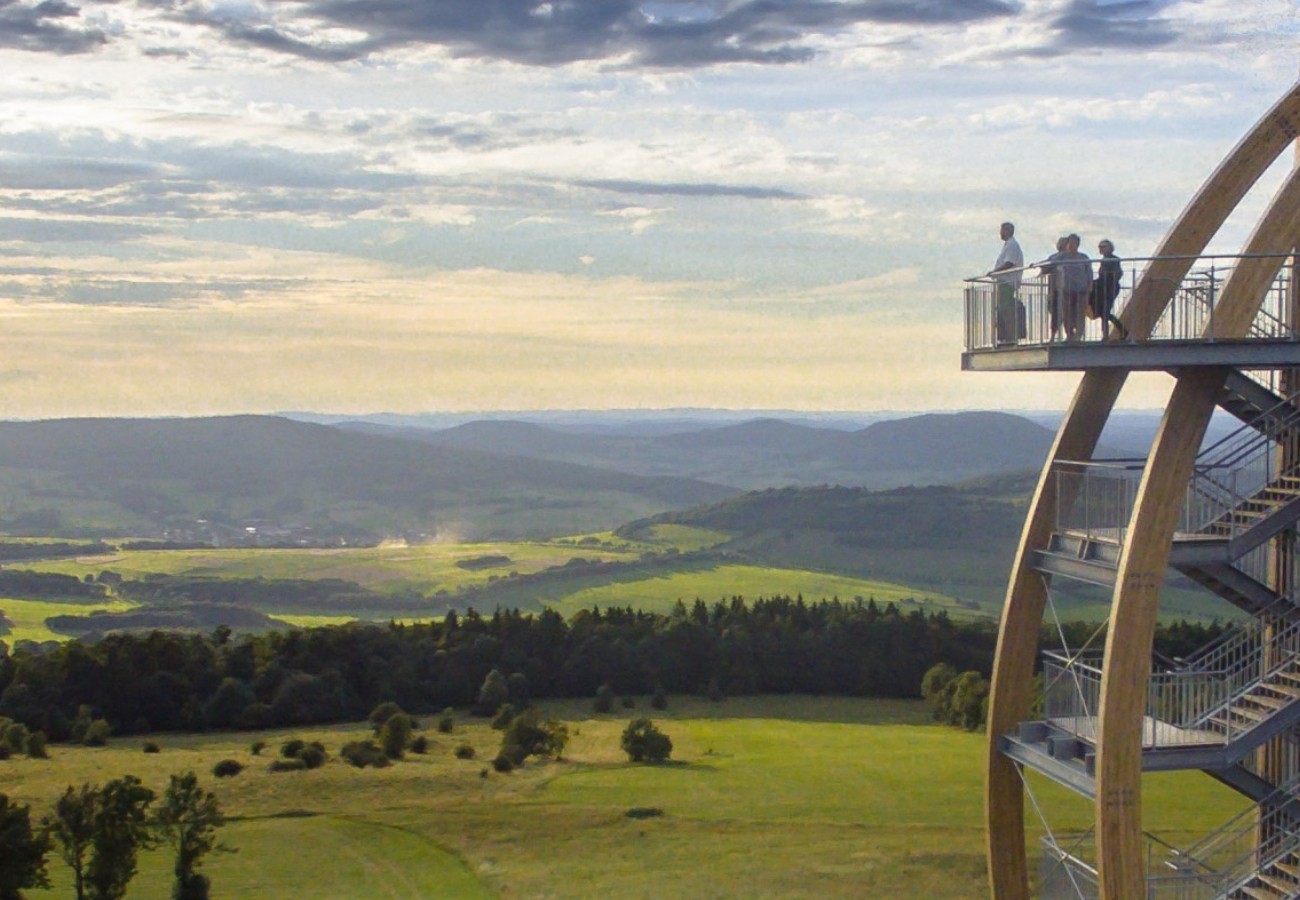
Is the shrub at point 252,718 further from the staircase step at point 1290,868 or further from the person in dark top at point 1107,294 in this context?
the person in dark top at point 1107,294

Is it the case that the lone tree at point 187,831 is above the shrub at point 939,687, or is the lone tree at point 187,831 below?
above

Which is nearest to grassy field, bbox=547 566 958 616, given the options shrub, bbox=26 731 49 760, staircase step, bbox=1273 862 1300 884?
shrub, bbox=26 731 49 760

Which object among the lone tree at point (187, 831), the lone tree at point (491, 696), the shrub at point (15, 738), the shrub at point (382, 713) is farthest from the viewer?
the lone tree at point (491, 696)

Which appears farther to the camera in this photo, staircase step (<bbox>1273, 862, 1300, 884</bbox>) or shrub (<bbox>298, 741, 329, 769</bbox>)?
shrub (<bbox>298, 741, 329, 769</bbox>)

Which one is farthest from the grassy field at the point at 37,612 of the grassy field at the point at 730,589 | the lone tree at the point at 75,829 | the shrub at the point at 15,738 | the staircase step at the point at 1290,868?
the staircase step at the point at 1290,868

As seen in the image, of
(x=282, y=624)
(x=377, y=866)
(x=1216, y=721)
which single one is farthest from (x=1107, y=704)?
(x=282, y=624)

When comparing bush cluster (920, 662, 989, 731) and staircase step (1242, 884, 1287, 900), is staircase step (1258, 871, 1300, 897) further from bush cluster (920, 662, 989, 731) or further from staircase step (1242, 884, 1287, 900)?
bush cluster (920, 662, 989, 731)

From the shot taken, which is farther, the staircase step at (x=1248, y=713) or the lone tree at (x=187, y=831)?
the lone tree at (x=187, y=831)
